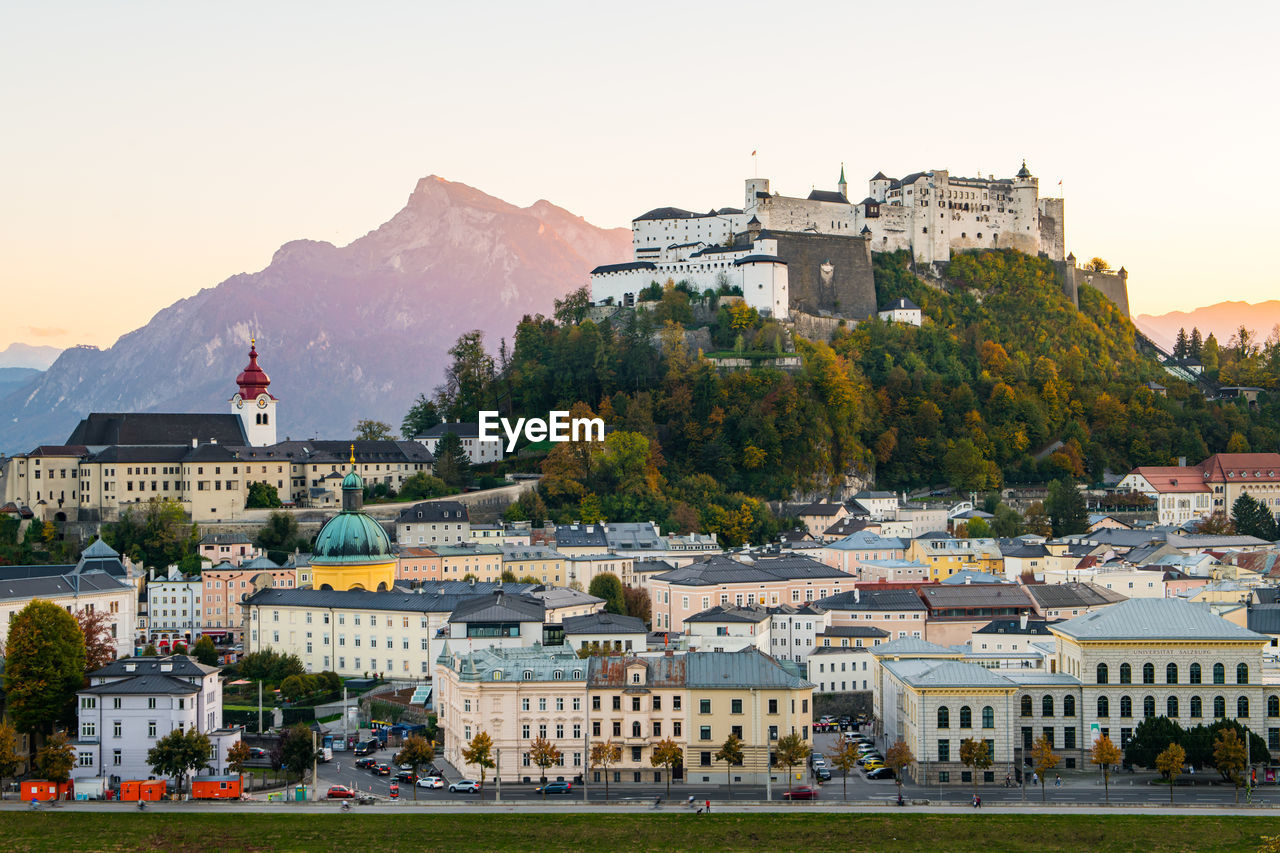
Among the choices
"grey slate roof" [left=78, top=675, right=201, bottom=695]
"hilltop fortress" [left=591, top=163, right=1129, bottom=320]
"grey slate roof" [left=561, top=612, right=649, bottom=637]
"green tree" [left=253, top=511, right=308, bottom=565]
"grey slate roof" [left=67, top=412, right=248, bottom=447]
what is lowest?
"grey slate roof" [left=78, top=675, right=201, bottom=695]

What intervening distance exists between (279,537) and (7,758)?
38.7 meters

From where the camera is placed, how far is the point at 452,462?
103 meters

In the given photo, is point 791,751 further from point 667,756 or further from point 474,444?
point 474,444

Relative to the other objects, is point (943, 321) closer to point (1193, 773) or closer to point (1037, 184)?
point (1037, 184)

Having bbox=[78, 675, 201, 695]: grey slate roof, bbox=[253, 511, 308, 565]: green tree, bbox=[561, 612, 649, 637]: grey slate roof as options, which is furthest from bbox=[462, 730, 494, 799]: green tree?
bbox=[253, 511, 308, 565]: green tree

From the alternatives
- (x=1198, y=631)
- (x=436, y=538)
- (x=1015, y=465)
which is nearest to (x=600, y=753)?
(x=1198, y=631)

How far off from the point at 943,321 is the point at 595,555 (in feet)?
151

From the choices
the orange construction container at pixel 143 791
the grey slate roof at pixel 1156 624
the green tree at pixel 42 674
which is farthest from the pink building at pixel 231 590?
the grey slate roof at pixel 1156 624

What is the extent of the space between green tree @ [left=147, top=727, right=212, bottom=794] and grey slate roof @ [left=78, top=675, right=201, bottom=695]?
2.23m

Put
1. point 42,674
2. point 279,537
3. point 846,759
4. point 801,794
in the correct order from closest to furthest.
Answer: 1. point 801,794
2. point 846,759
3. point 42,674
4. point 279,537

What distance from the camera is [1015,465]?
117m

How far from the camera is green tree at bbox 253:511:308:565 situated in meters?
90.0

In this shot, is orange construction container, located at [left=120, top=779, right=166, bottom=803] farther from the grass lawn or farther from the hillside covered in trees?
the hillside covered in trees

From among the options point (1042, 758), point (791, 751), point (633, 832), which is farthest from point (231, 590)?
point (1042, 758)
